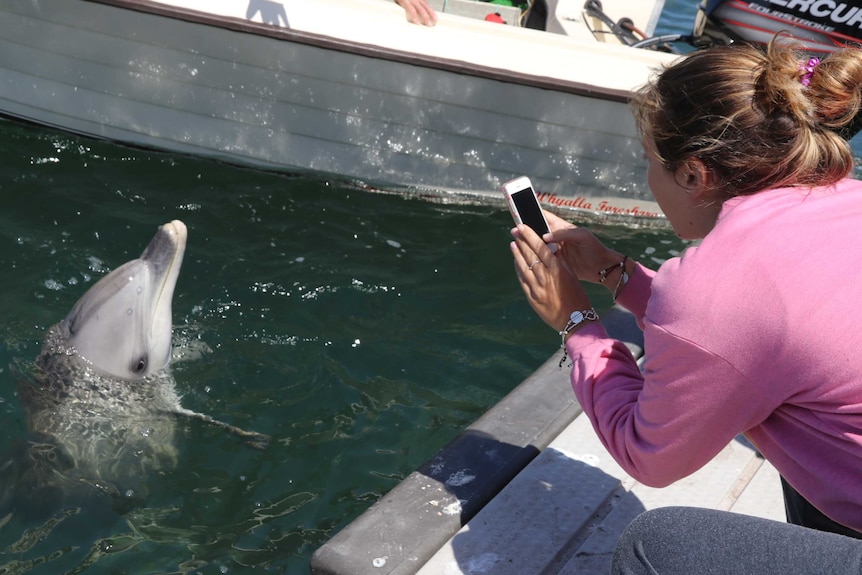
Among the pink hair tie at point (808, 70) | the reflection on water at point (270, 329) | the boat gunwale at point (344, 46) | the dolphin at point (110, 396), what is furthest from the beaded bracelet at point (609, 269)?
the boat gunwale at point (344, 46)

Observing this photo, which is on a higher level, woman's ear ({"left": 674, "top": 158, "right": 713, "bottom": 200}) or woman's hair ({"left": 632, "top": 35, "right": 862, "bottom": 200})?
woman's hair ({"left": 632, "top": 35, "right": 862, "bottom": 200})

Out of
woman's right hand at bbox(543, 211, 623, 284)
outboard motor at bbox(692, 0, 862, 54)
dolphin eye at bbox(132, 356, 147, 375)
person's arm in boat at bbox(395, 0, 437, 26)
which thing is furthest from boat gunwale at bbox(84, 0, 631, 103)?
→ woman's right hand at bbox(543, 211, 623, 284)

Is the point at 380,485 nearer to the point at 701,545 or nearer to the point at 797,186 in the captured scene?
the point at 701,545

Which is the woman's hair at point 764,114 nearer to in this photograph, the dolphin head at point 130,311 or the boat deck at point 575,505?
the boat deck at point 575,505

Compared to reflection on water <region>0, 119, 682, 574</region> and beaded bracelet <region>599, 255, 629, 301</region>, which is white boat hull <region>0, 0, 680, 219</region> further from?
beaded bracelet <region>599, 255, 629, 301</region>

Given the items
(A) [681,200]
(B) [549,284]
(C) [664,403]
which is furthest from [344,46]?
(C) [664,403]

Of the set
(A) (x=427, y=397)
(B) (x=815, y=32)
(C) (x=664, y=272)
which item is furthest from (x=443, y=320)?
(B) (x=815, y=32)

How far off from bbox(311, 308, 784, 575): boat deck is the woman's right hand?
59 centimetres

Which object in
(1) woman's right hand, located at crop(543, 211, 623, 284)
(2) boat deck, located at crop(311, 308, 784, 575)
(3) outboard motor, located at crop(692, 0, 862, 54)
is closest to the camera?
(2) boat deck, located at crop(311, 308, 784, 575)

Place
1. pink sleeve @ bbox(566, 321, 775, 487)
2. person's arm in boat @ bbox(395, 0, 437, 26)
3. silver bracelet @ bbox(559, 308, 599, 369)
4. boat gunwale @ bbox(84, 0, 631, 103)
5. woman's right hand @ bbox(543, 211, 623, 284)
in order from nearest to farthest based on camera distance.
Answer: pink sleeve @ bbox(566, 321, 775, 487), silver bracelet @ bbox(559, 308, 599, 369), woman's right hand @ bbox(543, 211, 623, 284), boat gunwale @ bbox(84, 0, 631, 103), person's arm in boat @ bbox(395, 0, 437, 26)

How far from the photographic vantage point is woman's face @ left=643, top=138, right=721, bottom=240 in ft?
5.80

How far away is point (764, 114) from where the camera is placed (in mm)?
1608

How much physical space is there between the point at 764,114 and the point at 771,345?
449mm

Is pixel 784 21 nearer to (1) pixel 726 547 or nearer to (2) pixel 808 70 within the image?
(2) pixel 808 70
